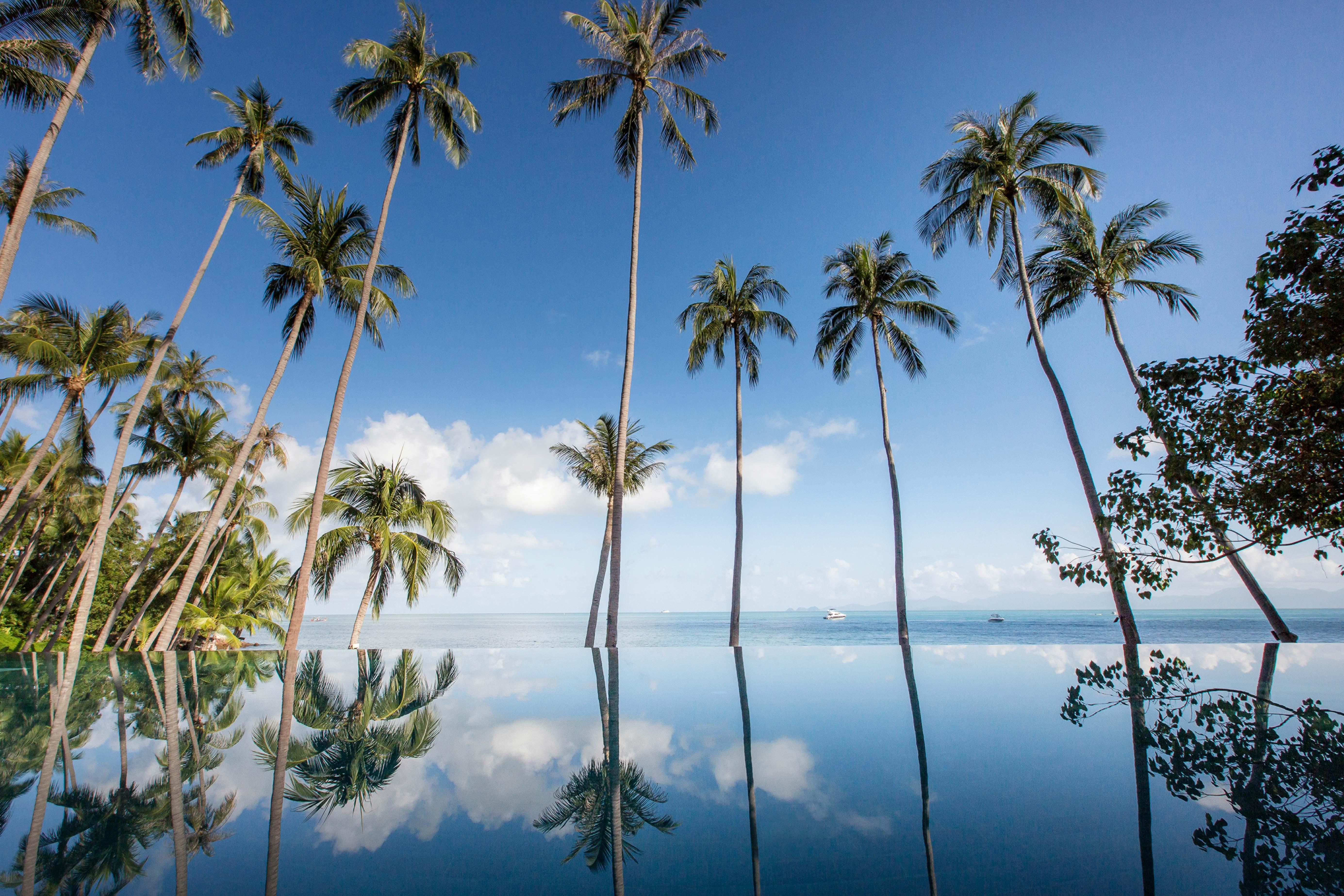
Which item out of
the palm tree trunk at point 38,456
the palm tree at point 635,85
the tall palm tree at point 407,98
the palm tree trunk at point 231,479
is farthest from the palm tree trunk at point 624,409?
the palm tree trunk at point 38,456

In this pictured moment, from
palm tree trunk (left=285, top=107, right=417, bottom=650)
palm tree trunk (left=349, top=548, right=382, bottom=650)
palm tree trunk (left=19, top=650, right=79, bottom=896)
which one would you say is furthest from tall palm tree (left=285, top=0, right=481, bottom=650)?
palm tree trunk (left=19, top=650, right=79, bottom=896)

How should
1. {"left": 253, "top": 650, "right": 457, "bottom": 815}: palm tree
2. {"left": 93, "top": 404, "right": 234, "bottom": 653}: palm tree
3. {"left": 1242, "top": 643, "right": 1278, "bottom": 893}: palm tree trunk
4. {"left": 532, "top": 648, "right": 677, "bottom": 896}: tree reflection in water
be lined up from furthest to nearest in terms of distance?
{"left": 93, "top": 404, "right": 234, "bottom": 653}: palm tree < {"left": 253, "top": 650, "right": 457, "bottom": 815}: palm tree < {"left": 532, "top": 648, "right": 677, "bottom": 896}: tree reflection in water < {"left": 1242, "top": 643, "right": 1278, "bottom": 893}: palm tree trunk

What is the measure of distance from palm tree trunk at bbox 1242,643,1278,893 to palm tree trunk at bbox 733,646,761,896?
1.57m

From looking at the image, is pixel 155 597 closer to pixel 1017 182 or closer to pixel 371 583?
pixel 371 583

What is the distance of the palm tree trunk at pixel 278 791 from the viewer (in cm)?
204

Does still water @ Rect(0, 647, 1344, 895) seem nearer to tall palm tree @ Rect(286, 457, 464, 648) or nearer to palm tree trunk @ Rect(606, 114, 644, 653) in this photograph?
palm tree trunk @ Rect(606, 114, 644, 653)

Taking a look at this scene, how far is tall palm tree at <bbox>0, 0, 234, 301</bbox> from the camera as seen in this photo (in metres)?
9.25

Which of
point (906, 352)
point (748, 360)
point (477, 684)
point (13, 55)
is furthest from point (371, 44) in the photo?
point (906, 352)

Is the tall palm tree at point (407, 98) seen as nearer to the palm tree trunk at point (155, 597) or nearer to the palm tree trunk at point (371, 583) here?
the palm tree trunk at point (371, 583)

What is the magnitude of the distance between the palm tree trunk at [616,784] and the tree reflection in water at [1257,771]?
208 centimetres

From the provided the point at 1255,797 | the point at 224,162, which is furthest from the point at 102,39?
the point at 1255,797

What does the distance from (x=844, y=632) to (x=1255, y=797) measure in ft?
205

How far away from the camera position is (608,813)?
2580mm

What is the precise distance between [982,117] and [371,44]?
590 inches
